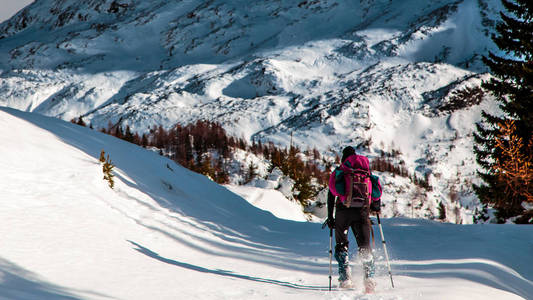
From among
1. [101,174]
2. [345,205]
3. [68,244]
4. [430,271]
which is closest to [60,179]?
[101,174]

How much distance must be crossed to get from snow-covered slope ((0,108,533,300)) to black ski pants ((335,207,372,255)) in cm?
78

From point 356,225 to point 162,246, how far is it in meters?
4.91

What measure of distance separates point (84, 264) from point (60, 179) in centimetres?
506

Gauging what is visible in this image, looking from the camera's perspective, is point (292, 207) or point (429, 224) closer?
point (429, 224)

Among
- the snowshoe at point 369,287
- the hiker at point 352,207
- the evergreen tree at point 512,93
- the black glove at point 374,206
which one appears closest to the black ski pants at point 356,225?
the hiker at point 352,207

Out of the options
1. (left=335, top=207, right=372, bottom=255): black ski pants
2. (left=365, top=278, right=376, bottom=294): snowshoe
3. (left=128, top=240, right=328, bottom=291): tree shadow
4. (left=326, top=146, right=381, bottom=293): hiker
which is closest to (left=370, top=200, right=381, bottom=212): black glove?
(left=326, top=146, right=381, bottom=293): hiker

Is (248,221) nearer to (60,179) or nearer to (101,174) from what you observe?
(101,174)

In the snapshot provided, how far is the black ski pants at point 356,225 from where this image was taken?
265 inches

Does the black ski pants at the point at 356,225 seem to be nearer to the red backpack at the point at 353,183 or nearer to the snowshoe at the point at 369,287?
the red backpack at the point at 353,183

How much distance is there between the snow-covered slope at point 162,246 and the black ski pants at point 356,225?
78cm

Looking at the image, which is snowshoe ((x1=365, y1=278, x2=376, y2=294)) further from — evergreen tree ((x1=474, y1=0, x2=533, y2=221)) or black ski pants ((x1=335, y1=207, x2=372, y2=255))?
evergreen tree ((x1=474, y1=0, x2=533, y2=221))

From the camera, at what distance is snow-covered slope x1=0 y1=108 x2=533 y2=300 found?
6000 mm

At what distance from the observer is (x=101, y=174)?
12539 millimetres

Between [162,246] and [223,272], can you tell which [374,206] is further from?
[162,246]
